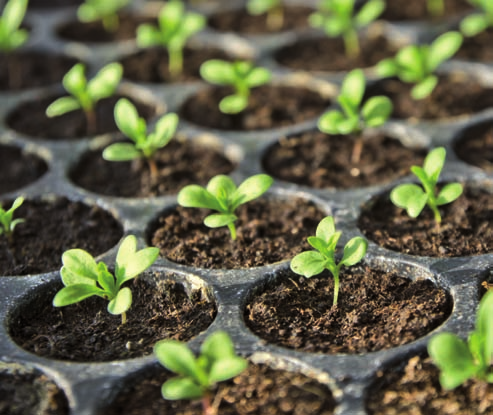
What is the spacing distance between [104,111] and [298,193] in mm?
748

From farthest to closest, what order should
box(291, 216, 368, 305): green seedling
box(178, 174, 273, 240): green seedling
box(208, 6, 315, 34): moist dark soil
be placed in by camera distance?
box(208, 6, 315, 34): moist dark soil < box(178, 174, 273, 240): green seedling < box(291, 216, 368, 305): green seedling

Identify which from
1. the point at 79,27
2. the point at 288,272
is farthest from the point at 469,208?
the point at 79,27

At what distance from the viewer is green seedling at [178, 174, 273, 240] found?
1483mm

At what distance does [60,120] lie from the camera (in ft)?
7.38

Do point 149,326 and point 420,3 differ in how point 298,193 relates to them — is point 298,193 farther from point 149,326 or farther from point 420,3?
point 420,3

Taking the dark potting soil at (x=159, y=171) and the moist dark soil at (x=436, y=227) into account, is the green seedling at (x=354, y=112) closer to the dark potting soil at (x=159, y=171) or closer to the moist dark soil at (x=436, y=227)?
the moist dark soil at (x=436, y=227)

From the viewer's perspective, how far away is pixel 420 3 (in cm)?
277

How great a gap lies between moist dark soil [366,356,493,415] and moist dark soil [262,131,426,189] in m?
0.63

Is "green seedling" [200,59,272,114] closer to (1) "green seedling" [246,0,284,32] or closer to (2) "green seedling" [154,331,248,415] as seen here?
(1) "green seedling" [246,0,284,32]

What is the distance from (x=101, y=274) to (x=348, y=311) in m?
0.42

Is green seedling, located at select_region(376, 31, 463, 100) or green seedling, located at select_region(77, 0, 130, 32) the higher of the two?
green seedling, located at select_region(376, 31, 463, 100)

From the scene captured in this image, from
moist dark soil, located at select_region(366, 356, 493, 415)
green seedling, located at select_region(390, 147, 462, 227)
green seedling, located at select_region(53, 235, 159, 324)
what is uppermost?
green seedling, located at select_region(390, 147, 462, 227)

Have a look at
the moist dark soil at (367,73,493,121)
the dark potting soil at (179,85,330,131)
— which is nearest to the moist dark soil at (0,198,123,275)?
the dark potting soil at (179,85,330,131)

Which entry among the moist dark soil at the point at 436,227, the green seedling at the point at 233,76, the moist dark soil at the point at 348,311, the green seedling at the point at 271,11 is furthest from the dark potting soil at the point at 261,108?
the moist dark soil at the point at 348,311
